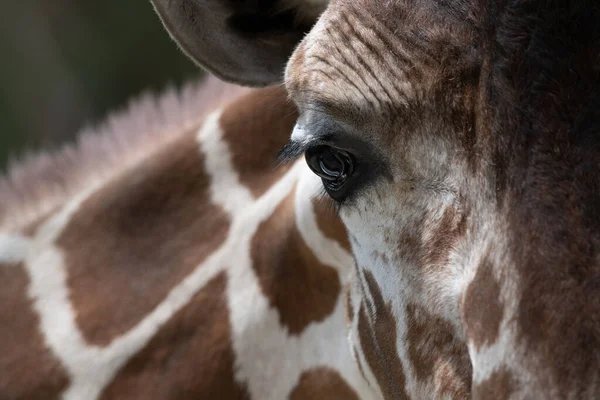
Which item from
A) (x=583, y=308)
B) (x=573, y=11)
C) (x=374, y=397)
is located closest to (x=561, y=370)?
(x=583, y=308)

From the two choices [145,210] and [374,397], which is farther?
[145,210]

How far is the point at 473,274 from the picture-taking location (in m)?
1.53

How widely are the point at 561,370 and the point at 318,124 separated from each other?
638 millimetres

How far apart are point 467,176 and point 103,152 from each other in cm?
170

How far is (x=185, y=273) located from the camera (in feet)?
8.57

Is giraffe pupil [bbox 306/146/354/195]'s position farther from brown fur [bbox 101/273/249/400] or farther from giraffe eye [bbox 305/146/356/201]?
brown fur [bbox 101/273/249/400]

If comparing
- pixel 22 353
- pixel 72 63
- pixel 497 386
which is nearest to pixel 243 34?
pixel 22 353

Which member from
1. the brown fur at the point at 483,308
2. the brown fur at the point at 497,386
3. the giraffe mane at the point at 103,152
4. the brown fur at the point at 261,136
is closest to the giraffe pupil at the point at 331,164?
the brown fur at the point at 483,308

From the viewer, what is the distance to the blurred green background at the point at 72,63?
10.6 m

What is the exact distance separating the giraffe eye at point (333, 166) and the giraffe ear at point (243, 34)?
0.59 m

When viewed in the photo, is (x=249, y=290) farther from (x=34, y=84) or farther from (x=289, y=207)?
(x=34, y=84)

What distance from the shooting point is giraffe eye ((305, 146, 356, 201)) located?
68.9 inches

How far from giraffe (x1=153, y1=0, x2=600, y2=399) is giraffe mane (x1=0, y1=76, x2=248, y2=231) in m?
1.17

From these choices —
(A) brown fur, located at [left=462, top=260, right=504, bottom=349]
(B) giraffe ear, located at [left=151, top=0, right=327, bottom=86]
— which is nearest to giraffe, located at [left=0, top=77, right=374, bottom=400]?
(B) giraffe ear, located at [left=151, top=0, right=327, bottom=86]
